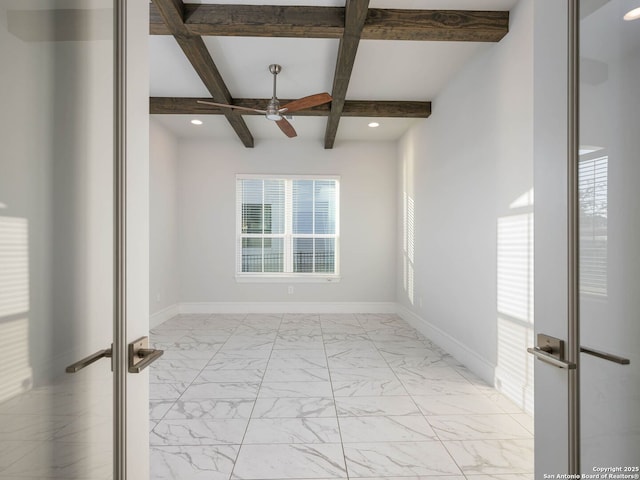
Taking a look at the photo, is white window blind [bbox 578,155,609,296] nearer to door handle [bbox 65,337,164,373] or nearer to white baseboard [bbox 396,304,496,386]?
door handle [bbox 65,337,164,373]

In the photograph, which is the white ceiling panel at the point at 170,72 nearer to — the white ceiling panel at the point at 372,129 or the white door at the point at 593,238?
the white ceiling panel at the point at 372,129

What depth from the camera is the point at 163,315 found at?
5289mm

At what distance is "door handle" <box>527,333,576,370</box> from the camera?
0.96 metres

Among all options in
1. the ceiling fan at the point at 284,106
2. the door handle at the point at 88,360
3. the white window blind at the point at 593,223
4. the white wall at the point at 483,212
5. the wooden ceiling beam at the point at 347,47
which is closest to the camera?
the door handle at the point at 88,360

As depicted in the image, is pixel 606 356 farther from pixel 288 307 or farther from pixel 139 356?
pixel 288 307

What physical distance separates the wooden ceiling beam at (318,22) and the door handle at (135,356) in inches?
98.1

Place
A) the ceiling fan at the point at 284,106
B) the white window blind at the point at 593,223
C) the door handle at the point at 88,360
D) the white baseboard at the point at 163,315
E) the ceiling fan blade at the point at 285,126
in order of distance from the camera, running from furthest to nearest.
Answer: the white baseboard at the point at 163,315 → the ceiling fan blade at the point at 285,126 → the ceiling fan at the point at 284,106 → the white window blind at the point at 593,223 → the door handle at the point at 88,360

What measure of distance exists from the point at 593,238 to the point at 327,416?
200 cm

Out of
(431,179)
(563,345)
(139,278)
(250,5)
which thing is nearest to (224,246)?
(431,179)

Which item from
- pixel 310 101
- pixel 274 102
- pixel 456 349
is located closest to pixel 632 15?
pixel 310 101

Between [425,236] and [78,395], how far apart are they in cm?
430

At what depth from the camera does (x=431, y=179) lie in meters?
4.44

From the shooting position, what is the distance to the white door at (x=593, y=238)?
0.87 metres

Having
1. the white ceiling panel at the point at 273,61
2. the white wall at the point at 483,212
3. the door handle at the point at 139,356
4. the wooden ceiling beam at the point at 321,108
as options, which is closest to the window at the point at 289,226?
the wooden ceiling beam at the point at 321,108
